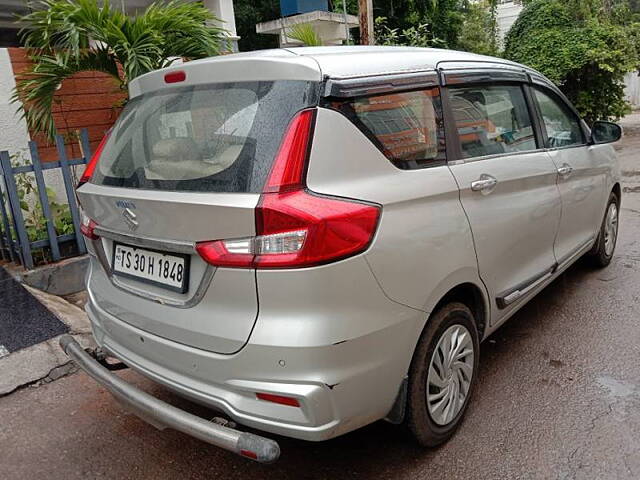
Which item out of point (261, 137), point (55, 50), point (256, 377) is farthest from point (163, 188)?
point (55, 50)

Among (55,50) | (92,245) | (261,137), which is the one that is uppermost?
(55,50)

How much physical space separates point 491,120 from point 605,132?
1.72 meters

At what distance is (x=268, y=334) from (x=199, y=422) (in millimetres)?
409

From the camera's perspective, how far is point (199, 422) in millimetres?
1913

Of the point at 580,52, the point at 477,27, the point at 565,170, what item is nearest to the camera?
the point at 565,170

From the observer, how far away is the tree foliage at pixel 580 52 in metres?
11.5

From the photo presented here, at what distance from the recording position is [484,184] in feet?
8.48

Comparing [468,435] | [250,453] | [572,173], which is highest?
[572,173]

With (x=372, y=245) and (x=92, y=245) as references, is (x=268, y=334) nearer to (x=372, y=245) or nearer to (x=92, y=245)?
(x=372, y=245)

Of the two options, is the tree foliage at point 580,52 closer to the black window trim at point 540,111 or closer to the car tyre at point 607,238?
the car tyre at point 607,238

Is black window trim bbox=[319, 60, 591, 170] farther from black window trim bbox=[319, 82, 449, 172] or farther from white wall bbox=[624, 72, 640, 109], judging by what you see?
white wall bbox=[624, 72, 640, 109]

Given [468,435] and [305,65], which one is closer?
[305,65]

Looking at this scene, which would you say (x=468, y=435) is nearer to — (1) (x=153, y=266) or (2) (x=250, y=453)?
(2) (x=250, y=453)

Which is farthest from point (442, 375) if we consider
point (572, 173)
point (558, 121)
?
point (558, 121)
